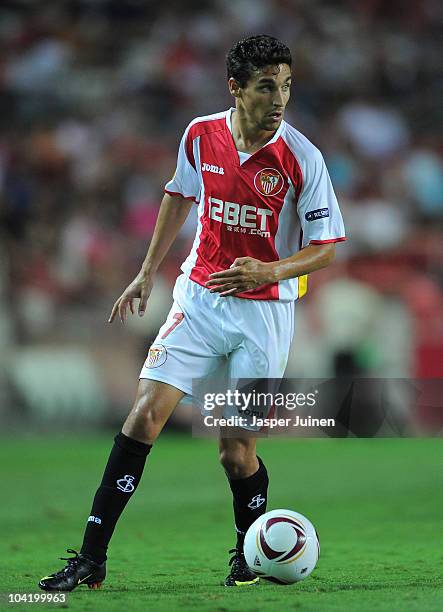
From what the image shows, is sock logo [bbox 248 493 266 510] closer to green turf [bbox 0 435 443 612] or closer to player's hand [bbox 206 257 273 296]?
green turf [bbox 0 435 443 612]

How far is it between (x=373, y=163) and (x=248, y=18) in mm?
2905

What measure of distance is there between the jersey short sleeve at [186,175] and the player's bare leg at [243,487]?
46.0 inches

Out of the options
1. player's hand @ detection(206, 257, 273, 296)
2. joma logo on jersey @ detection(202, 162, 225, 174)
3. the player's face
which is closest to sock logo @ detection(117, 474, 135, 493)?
player's hand @ detection(206, 257, 273, 296)

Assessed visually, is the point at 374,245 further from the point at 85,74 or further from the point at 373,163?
the point at 85,74

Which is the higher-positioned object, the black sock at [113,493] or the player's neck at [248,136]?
the player's neck at [248,136]

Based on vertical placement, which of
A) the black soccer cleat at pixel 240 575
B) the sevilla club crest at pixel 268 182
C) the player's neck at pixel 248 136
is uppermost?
the player's neck at pixel 248 136

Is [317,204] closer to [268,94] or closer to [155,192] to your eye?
[268,94]

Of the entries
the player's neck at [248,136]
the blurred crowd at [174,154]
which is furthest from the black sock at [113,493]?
the blurred crowd at [174,154]

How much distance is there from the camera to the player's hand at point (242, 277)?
489cm

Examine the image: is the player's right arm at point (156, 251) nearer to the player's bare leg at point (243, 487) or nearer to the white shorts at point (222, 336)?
the white shorts at point (222, 336)

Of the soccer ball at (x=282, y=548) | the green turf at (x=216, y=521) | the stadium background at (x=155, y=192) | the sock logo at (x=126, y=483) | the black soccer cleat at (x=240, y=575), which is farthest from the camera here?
the stadium background at (x=155, y=192)

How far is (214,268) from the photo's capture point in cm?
525

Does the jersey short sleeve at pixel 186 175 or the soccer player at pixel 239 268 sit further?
the jersey short sleeve at pixel 186 175

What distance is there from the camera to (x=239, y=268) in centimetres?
488
